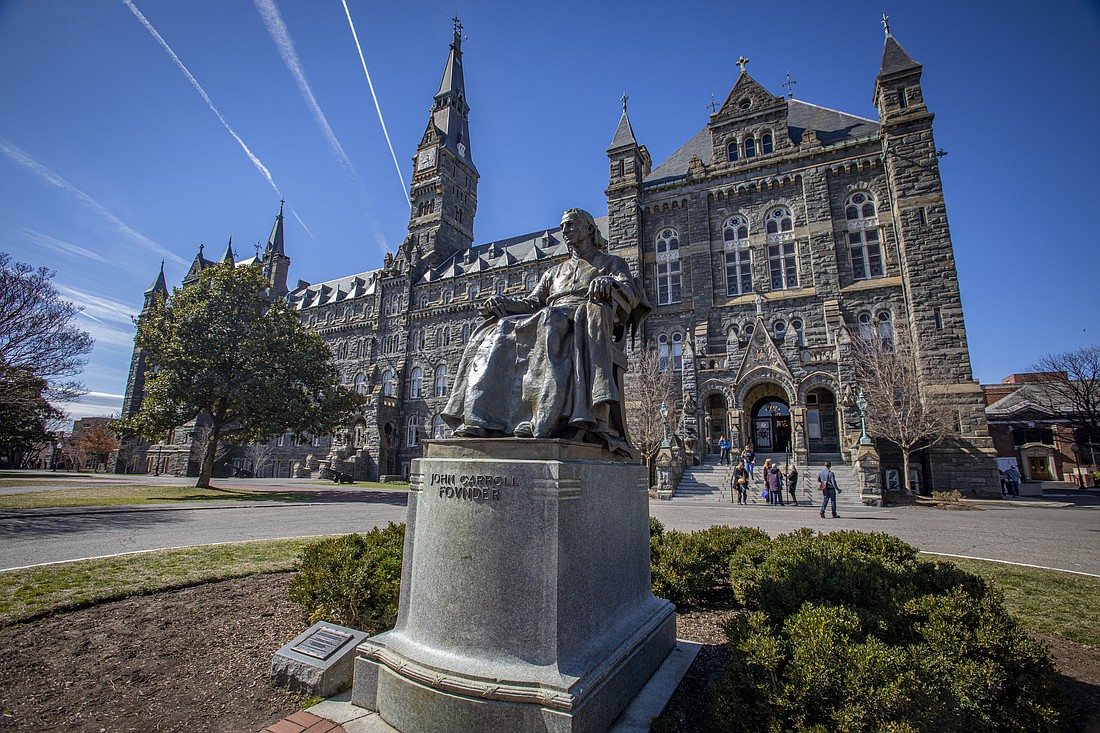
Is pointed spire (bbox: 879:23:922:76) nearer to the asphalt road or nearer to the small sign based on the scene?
the asphalt road

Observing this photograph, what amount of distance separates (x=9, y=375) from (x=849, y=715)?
24486mm

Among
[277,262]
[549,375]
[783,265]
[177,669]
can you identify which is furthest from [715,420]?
[277,262]

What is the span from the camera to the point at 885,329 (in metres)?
25.5

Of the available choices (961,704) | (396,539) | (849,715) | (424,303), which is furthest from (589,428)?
(424,303)

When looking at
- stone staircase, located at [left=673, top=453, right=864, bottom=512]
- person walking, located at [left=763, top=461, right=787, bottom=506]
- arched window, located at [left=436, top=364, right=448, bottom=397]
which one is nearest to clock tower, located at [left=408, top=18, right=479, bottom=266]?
arched window, located at [left=436, top=364, right=448, bottom=397]

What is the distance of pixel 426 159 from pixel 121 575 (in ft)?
169

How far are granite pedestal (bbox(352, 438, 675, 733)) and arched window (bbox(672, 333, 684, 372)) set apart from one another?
27.2m

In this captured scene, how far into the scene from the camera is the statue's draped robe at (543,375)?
3.44m

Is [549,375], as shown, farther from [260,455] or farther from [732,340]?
[260,455]

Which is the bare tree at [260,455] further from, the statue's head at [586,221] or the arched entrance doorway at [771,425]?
the statue's head at [586,221]

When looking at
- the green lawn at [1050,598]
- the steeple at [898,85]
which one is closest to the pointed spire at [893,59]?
the steeple at [898,85]

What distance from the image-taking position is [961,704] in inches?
91.1

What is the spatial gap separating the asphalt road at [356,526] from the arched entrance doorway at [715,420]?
407 inches

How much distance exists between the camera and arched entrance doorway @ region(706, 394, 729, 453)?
90.5ft
